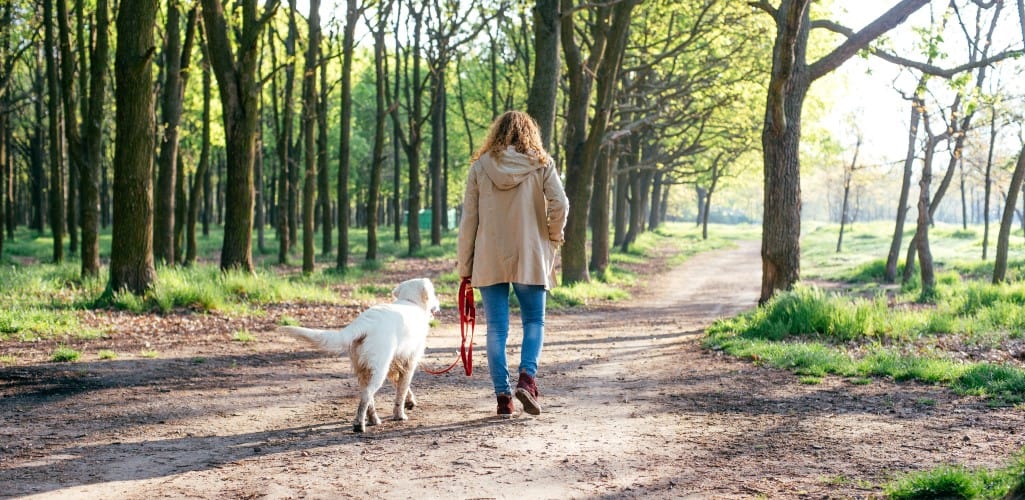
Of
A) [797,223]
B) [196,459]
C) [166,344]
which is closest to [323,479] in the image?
[196,459]

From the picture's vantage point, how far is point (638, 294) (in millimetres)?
20000

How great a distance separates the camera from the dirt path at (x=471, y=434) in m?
4.64

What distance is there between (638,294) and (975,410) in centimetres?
1357

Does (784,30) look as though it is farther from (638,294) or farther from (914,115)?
(914,115)

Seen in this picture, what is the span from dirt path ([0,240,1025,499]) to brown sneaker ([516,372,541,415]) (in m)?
0.11

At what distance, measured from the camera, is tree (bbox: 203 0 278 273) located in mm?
15242

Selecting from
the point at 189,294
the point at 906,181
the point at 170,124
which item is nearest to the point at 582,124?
the point at 906,181

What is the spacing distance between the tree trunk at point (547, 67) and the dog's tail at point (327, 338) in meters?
10.6

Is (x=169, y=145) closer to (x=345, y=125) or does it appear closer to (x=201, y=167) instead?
(x=201, y=167)

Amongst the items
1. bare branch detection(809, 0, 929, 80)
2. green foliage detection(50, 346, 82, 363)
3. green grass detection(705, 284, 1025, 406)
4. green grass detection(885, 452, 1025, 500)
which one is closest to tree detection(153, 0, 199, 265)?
green foliage detection(50, 346, 82, 363)

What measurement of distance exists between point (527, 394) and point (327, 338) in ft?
5.13

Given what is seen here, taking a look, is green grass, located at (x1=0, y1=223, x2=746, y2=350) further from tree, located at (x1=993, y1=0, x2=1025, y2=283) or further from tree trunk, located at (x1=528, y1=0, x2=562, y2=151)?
tree, located at (x1=993, y1=0, x2=1025, y2=283)

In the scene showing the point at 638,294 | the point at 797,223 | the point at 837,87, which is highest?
the point at 837,87

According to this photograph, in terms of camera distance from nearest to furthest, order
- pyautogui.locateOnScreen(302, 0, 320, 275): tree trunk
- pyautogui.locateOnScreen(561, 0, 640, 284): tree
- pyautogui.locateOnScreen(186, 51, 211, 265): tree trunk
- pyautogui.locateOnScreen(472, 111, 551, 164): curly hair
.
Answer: pyautogui.locateOnScreen(472, 111, 551, 164): curly hair → pyautogui.locateOnScreen(561, 0, 640, 284): tree → pyautogui.locateOnScreen(302, 0, 320, 275): tree trunk → pyautogui.locateOnScreen(186, 51, 211, 265): tree trunk
